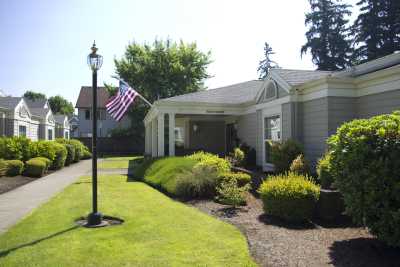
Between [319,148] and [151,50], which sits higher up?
[151,50]

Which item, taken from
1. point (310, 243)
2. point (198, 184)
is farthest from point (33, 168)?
point (310, 243)

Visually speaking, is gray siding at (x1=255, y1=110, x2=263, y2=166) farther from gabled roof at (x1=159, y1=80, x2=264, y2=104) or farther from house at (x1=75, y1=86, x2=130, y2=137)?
house at (x1=75, y1=86, x2=130, y2=137)

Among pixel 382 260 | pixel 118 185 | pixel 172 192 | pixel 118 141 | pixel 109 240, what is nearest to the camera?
pixel 382 260

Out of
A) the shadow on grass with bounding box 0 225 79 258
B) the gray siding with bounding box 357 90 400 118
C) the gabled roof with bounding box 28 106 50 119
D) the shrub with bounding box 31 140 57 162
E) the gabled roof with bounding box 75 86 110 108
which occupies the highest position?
the gabled roof with bounding box 75 86 110 108

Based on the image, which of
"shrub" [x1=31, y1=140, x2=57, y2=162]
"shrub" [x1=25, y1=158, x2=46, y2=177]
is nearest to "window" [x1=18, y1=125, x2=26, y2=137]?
"shrub" [x1=31, y1=140, x2=57, y2=162]

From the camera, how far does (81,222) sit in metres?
7.57

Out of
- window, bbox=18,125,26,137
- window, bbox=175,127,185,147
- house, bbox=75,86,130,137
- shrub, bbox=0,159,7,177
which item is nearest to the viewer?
shrub, bbox=0,159,7,177

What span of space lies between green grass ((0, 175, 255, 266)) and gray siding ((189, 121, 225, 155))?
1416 centimetres

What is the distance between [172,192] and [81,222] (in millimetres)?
3895

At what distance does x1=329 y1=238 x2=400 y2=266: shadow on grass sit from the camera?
4.89 m

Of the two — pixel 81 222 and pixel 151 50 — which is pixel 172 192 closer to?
pixel 81 222

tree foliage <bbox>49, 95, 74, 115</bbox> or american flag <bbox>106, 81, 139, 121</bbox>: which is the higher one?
tree foliage <bbox>49, 95, 74, 115</bbox>

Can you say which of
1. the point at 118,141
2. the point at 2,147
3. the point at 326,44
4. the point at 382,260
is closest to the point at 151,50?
the point at 118,141

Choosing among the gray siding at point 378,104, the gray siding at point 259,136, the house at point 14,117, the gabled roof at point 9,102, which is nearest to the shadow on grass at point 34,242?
the gray siding at point 378,104
